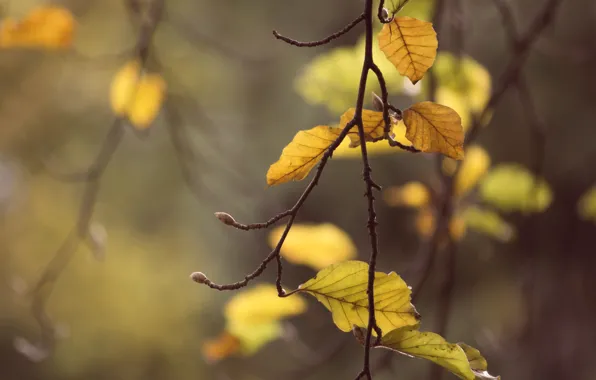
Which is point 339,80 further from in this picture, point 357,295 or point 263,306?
point 357,295

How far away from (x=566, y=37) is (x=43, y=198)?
2965 mm

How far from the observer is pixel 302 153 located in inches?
11.3

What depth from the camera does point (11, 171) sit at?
349 centimetres

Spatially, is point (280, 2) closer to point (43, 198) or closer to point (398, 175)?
point (398, 175)

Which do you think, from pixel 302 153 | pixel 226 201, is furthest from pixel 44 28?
pixel 226 201

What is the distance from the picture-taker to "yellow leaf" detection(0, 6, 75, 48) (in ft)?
2.93

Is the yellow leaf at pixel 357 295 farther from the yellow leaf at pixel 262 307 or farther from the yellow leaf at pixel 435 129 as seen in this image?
the yellow leaf at pixel 262 307

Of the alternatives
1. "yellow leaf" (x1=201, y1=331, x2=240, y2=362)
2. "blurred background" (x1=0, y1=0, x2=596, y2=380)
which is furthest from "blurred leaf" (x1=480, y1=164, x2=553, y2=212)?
"blurred background" (x1=0, y1=0, x2=596, y2=380)

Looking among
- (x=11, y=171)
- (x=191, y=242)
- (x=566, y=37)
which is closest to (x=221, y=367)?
(x=191, y=242)

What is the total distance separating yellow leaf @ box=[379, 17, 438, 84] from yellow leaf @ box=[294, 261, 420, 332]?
0.10 metres

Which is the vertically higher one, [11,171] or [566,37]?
[566,37]

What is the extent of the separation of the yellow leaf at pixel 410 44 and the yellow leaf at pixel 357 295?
0.10 m

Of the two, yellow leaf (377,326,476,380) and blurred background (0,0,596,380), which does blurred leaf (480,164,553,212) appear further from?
blurred background (0,0,596,380)

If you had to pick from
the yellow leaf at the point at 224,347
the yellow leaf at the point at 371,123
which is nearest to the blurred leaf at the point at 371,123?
the yellow leaf at the point at 371,123
